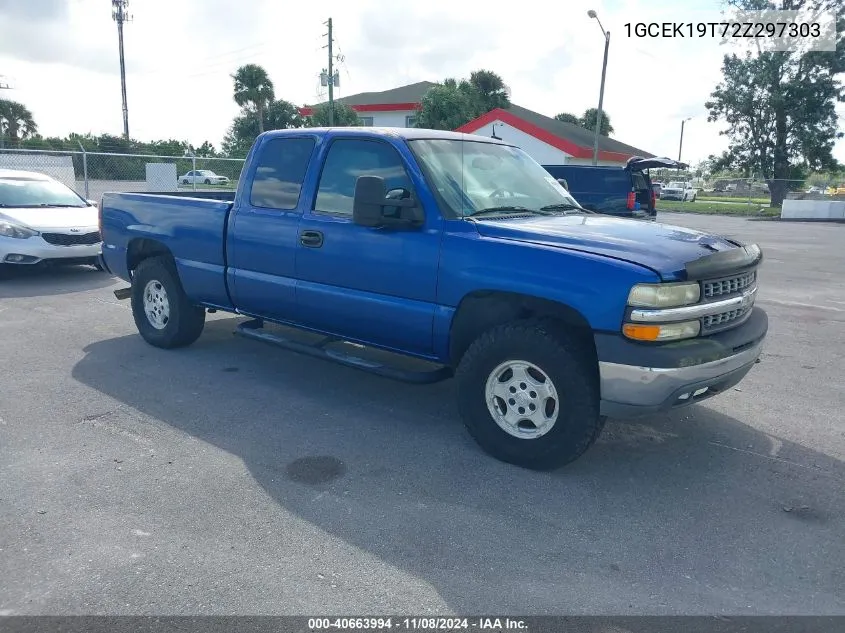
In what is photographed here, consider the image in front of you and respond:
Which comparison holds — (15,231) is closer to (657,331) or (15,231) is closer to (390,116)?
(657,331)

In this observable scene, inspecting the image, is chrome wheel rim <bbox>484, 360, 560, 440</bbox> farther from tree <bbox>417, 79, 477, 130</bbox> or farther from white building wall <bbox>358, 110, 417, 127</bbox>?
white building wall <bbox>358, 110, 417, 127</bbox>

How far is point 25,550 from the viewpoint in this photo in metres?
3.27

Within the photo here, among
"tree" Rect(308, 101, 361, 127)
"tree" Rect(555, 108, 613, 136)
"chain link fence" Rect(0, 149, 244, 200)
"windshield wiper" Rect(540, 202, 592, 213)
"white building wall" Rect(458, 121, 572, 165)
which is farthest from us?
"tree" Rect(555, 108, 613, 136)

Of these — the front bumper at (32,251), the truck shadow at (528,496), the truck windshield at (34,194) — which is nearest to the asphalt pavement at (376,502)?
the truck shadow at (528,496)

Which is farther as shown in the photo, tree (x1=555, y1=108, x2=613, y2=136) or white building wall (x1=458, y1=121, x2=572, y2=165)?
tree (x1=555, y1=108, x2=613, y2=136)

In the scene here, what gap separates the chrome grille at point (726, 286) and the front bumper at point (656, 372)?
0.82 ft

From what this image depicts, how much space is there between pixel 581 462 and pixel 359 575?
5.84 ft

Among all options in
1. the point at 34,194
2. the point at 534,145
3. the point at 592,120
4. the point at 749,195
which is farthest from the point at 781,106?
the point at 34,194

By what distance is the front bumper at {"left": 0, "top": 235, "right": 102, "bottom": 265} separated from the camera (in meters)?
9.71

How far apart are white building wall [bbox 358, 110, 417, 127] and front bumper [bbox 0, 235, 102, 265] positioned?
36307 mm

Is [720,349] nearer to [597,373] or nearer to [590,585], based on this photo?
[597,373]

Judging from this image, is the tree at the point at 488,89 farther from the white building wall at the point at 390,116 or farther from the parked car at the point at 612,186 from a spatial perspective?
the parked car at the point at 612,186

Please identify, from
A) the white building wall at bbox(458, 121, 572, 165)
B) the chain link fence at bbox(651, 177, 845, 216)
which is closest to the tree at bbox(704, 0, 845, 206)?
the chain link fence at bbox(651, 177, 845, 216)

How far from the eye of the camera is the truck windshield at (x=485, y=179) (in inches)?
184
